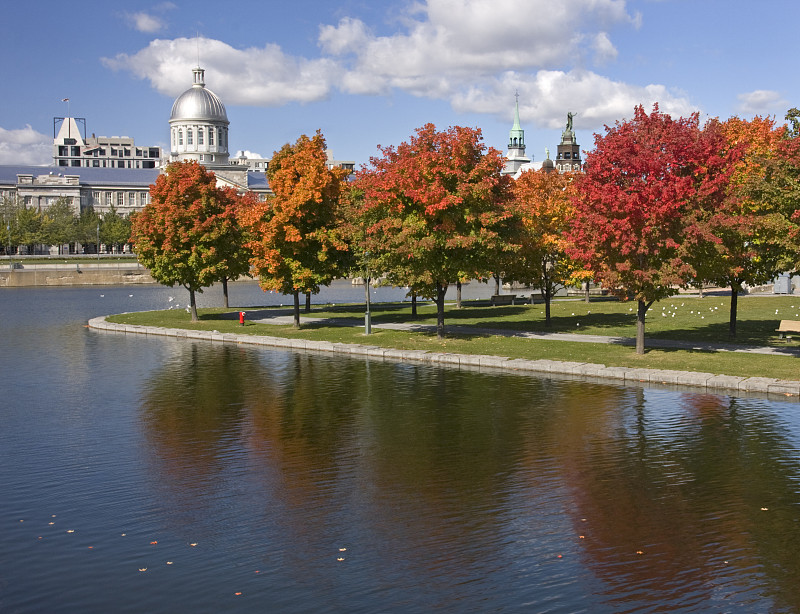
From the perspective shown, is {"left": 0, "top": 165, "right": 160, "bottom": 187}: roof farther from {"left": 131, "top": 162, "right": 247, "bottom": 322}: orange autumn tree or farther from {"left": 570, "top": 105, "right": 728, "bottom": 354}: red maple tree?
{"left": 570, "top": 105, "right": 728, "bottom": 354}: red maple tree

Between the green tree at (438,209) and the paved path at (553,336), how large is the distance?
427 cm

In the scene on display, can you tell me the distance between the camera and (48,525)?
1451 cm

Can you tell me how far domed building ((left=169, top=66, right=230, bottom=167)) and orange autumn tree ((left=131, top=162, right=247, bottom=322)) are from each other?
135713 millimetres

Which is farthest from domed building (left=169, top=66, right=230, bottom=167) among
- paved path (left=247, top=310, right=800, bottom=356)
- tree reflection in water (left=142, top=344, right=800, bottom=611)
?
tree reflection in water (left=142, top=344, right=800, bottom=611)

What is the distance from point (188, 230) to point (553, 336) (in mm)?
21737

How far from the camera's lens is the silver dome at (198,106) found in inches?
7165

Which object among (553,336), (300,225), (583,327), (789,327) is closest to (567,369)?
(553,336)

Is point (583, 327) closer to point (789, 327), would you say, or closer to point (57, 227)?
point (789, 327)

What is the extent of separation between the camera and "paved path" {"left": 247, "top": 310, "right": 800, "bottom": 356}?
3275 centimetres

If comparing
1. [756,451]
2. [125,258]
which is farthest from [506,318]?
[125,258]

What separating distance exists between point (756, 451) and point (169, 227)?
35.8 metres

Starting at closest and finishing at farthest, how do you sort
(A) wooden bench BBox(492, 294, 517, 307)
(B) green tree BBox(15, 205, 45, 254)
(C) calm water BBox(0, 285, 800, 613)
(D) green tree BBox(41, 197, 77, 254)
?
(C) calm water BBox(0, 285, 800, 613)
(A) wooden bench BBox(492, 294, 517, 307)
(B) green tree BBox(15, 205, 45, 254)
(D) green tree BBox(41, 197, 77, 254)

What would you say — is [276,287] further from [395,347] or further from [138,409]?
[138,409]

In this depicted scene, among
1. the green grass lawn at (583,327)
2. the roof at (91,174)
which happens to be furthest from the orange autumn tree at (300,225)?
the roof at (91,174)
